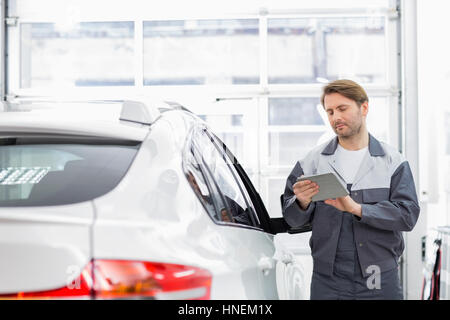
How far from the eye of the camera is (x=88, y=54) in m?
7.12

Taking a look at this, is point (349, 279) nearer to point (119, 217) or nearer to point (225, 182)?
point (225, 182)

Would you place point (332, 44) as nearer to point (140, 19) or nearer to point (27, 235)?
point (140, 19)

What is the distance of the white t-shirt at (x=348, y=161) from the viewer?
2992 mm

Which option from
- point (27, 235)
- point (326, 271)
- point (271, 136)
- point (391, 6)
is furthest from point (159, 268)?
point (391, 6)

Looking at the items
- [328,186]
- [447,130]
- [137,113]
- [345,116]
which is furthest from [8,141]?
[447,130]

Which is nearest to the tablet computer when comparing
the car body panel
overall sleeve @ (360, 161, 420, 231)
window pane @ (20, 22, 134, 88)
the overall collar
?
overall sleeve @ (360, 161, 420, 231)

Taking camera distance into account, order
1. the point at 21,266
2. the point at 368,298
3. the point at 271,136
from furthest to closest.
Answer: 1. the point at 271,136
2. the point at 368,298
3. the point at 21,266

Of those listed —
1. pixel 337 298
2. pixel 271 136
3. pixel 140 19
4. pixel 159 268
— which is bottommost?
pixel 337 298

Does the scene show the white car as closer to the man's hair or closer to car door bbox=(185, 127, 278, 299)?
car door bbox=(185, 127, 278, 299)

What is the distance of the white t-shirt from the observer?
2.99 m

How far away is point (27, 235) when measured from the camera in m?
1.31

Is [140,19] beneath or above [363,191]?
above

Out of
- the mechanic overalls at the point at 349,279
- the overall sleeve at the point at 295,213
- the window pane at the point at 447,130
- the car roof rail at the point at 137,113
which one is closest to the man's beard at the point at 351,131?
the mechanic overalls at the point at 349,279

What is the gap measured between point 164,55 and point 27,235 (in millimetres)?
5954
